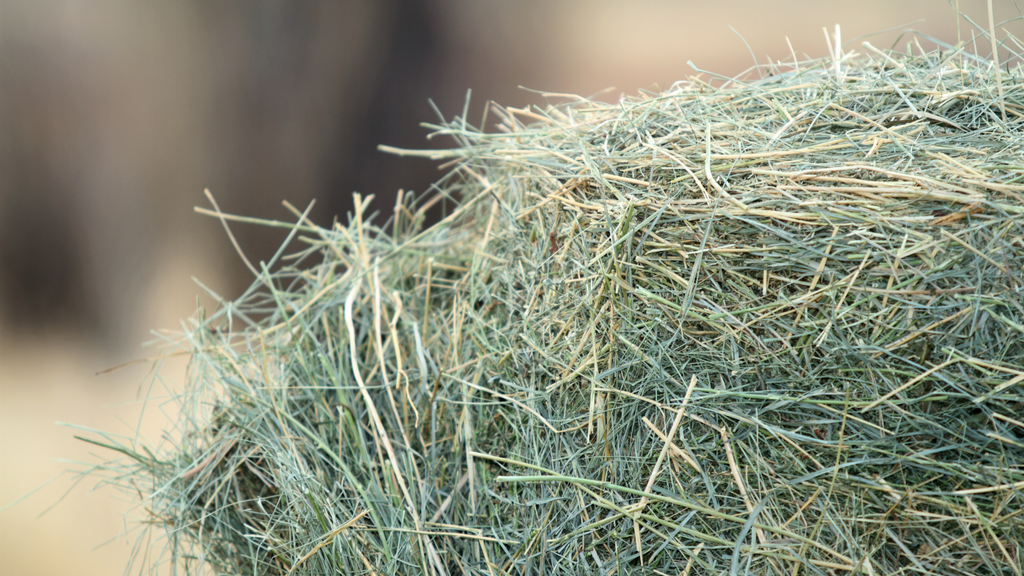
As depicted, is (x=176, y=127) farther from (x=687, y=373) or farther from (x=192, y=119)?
(x=687, y=373)

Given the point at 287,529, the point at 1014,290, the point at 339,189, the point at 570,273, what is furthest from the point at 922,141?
the point at 339,189

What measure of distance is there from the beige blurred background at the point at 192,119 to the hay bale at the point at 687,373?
590mm

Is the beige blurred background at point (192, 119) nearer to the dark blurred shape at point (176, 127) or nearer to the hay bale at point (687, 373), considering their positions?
the dark blurred shape at point (176, 127)

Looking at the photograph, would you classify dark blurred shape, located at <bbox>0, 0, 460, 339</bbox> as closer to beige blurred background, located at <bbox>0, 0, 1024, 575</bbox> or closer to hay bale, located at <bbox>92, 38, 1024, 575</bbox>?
beige blurred background, located at <bbox>0, 0, 1024, 575</bbox>

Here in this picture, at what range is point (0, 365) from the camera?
3.21 feet

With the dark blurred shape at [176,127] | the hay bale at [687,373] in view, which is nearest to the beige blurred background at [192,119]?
the dark blurred shape at [176,127]

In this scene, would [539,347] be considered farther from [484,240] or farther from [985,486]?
[985,486]

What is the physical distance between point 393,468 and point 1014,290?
39 cm

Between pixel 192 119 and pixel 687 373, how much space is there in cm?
105

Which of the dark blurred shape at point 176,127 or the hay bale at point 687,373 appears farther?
the dark blurred shape at point 176,127

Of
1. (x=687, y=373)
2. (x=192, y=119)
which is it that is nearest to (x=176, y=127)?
(x=192, y=119)

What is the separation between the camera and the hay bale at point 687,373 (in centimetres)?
29

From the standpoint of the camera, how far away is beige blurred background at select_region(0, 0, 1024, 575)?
3.17 ft

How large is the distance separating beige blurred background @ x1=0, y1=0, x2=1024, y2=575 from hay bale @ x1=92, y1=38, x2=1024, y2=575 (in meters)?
0.59
